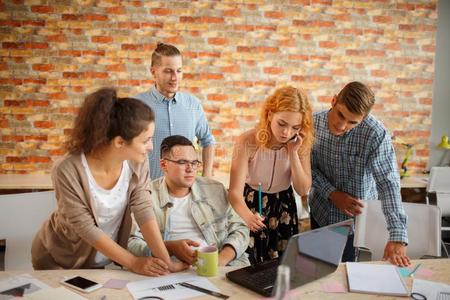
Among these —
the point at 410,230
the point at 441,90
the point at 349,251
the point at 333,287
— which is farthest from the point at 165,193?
the point at 441,90

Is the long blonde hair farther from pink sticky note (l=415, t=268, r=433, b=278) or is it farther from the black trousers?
pink sticky note (l=415, t=268, r=433, b=278)

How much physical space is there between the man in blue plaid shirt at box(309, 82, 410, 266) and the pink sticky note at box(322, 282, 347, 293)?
0.41m

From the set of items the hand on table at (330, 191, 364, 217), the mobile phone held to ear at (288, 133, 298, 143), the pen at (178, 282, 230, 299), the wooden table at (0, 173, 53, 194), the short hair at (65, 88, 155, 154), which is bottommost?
the wooden table at (0, 173, 53, 194)

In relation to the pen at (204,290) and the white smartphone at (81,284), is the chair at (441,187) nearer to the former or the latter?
the pen at (204,290)

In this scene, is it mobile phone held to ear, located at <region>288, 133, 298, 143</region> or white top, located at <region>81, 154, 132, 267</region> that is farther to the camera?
mobile phone held to ear, located at <region>288, 133, 298, 143</region>

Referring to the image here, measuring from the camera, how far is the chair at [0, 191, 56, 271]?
1.99 m

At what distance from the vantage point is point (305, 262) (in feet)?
4.67

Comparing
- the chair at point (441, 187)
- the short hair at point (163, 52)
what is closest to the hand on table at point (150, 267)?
the short hair at point (163, 52)

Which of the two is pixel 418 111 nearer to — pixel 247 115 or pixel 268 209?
pixel 247 115

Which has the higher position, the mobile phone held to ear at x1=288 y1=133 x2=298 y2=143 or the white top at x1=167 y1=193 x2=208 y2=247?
the mobile phone held to ear at x1=288 y1=133 x2=298 y2=143

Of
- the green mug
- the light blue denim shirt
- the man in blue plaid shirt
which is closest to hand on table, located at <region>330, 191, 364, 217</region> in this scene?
the man in blue plaid shirt

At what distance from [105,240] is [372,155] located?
1303mm

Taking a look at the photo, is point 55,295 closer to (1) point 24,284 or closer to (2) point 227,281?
(1) point 24,284

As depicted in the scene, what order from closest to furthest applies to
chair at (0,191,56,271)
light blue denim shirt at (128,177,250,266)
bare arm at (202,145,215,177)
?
light blue denim shirt at (128,177,250,266), chair at (0,191,56,271), bare arm at (202,145,215,177)
